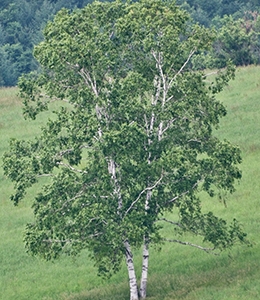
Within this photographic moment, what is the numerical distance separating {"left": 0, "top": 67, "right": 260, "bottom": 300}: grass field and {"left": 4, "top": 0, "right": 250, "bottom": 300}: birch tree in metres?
1.85

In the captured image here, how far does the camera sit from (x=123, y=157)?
→ 37.9 m

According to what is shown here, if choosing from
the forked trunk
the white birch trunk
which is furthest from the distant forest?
the white birch trunk

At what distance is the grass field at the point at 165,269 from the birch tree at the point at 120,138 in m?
1.85

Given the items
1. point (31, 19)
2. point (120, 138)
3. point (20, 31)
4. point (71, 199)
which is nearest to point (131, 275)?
point (71, 199)

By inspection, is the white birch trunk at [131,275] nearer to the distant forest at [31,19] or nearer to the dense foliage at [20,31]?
the distant forest at [31,19]

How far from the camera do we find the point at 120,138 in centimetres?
3756

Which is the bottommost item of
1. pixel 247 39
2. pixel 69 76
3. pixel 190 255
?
pixel 247 39

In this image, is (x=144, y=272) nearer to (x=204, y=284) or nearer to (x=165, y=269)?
(x=204, y=284)

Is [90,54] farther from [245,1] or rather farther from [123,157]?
[245,1]

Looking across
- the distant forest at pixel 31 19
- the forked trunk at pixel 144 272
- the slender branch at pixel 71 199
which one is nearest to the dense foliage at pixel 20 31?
the distant forest at pixel 31 19

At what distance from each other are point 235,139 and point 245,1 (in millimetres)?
104633

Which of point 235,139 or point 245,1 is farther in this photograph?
point 245,1

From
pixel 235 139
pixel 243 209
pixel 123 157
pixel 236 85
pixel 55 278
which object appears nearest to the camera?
pixel 123 157

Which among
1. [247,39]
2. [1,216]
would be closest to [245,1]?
[247,39]
